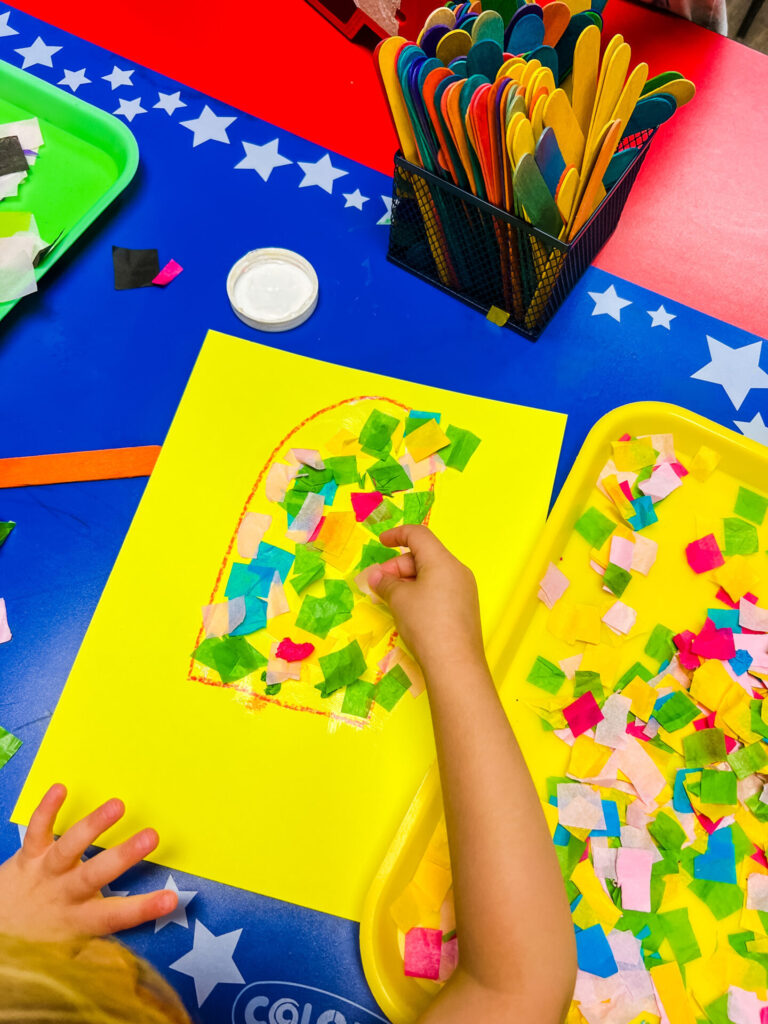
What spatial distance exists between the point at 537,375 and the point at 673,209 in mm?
293

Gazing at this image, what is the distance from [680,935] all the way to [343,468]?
51 centimetres

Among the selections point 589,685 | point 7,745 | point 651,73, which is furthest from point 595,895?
point 651,73

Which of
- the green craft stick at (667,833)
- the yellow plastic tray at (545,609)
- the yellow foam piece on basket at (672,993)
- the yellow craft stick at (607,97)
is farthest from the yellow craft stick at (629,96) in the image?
the yellow foam piece on basket at (672,993)

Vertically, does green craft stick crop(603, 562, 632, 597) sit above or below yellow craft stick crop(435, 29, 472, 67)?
below

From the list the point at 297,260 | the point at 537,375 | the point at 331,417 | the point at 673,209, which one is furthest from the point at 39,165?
the point at 673,209

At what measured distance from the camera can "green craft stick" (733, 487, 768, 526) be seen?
28.0 inches

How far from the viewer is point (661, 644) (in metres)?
0.67

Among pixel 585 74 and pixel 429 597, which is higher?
pixel 585 74

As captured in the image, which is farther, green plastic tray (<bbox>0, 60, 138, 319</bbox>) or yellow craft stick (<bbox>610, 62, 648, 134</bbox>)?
green plastic tray (<bbox>0, 60, 138, 319</bbox>)

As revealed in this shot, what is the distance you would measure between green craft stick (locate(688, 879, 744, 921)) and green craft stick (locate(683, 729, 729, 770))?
9 cm

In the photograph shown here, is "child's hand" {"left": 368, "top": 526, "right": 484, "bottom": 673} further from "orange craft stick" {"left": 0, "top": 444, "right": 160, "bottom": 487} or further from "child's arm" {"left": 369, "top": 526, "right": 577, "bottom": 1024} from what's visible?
"orange craft stick" {"left": 0, "top": 444, "right": 160, "bottom": 487}

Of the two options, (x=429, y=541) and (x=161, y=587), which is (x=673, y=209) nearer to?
(x=429, y=541)

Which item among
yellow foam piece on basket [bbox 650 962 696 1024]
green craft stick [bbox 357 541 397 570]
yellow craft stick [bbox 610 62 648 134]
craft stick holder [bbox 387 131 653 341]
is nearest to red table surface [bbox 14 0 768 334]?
craft stick holder [bbox 387 131 653 341]

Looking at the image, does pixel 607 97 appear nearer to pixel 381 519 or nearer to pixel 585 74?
pixel 585 74
